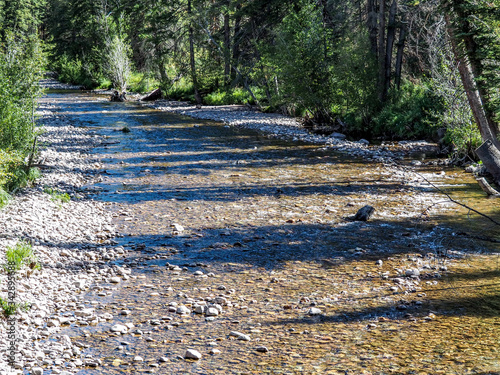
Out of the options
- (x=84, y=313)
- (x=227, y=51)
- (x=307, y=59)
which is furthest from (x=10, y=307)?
(x=227, y=51)

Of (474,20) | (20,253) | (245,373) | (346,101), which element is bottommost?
(245,373)

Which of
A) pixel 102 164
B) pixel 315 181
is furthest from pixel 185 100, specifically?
pixel 315 181

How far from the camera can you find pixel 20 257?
672 cm

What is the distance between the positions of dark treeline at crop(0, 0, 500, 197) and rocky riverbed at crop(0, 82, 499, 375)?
291cm

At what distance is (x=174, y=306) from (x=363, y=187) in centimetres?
762

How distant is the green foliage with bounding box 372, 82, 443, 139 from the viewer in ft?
62.1

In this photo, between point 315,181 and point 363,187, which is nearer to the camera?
point 363,187

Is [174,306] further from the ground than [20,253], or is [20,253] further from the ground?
[20,253]

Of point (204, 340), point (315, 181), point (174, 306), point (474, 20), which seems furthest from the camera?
point (315, 181)

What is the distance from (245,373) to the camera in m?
4.94

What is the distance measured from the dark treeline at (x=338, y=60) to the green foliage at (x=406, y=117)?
0.05m

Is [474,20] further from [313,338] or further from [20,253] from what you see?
[20,253]

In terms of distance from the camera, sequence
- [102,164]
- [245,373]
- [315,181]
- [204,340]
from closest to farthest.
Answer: [245,373] → [204,340] → [315,181] → [102,164]

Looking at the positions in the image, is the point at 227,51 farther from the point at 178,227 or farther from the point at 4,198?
the point at 4,198
